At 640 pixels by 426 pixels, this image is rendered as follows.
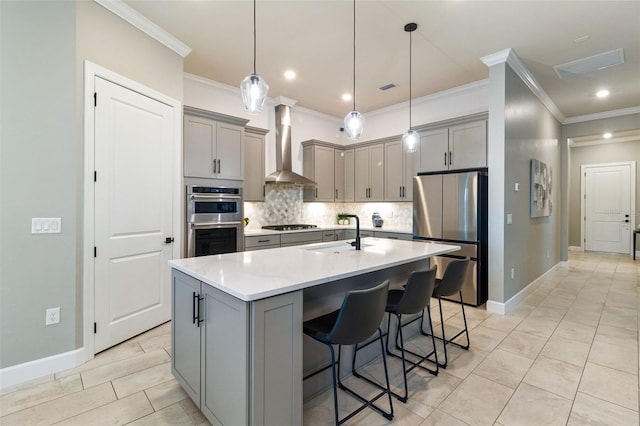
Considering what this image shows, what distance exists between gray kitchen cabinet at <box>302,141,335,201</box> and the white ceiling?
1.19m

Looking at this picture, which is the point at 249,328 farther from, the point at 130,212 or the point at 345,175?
the point at 345,175

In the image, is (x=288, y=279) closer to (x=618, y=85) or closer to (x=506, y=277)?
(x=506, y=277)

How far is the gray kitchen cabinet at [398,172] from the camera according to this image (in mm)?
4902

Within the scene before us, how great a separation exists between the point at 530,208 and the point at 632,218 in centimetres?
532

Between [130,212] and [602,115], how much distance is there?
7.79 m

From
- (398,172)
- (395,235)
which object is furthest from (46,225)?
(398,172)

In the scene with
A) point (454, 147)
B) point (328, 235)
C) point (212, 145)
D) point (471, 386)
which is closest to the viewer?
point (471, 386)

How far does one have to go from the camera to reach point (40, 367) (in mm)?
2254

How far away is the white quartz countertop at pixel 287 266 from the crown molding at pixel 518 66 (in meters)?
2.43

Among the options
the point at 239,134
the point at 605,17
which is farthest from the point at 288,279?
the point at 605,17

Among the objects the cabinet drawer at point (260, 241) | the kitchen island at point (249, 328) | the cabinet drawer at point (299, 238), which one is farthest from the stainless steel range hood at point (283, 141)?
the kitchen island at point (249, 328)

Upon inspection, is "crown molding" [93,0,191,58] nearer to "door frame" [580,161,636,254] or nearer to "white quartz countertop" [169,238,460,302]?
"white quartz countertop" [169,238,460,302]

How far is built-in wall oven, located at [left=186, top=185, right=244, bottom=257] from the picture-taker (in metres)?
3.56

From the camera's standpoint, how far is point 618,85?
4316mm
